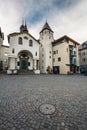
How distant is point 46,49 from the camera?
36.9 m

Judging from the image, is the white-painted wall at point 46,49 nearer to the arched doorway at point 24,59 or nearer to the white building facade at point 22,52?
the white building facade at point 22,52

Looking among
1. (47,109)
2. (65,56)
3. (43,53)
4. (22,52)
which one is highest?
(43,53)

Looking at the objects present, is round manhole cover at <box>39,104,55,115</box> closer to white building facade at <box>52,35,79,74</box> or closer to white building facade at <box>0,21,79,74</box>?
white building facade at <box>0,21,79,74</box>

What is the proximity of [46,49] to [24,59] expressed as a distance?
10142 mm

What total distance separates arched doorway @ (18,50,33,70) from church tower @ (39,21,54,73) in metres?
7.44

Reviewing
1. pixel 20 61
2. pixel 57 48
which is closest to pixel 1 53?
pixel 20 61

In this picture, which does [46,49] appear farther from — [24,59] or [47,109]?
[47,109]

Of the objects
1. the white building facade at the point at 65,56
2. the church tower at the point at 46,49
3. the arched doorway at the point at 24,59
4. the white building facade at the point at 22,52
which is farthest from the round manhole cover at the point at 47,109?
the church tower at the point at 46,49

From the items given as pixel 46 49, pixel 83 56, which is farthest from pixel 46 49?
pixel 83 56

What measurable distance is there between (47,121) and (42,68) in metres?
34.3

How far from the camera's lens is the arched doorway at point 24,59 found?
1179 inches

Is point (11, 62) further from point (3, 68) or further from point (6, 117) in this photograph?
point (6, 117)

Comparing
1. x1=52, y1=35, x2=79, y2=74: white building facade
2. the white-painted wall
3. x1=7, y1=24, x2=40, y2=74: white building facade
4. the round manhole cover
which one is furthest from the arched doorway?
the round manhole cover

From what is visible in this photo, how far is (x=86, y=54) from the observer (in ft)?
134
